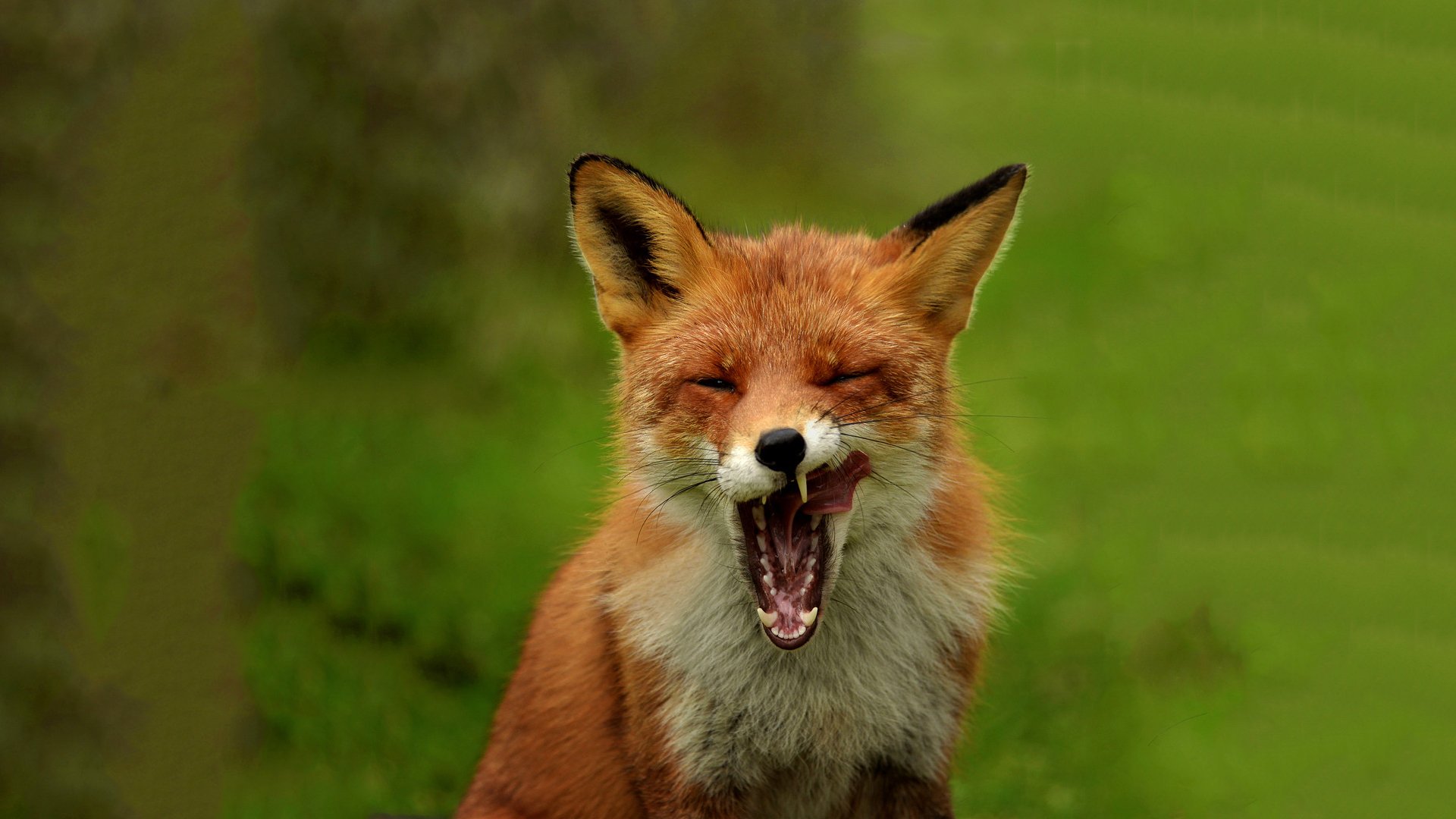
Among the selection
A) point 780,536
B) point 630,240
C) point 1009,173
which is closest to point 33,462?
point 630,240

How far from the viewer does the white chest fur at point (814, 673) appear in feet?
12.1

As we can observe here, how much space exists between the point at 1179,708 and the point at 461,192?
469 cm

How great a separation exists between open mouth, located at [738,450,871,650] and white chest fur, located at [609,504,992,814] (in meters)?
0.32

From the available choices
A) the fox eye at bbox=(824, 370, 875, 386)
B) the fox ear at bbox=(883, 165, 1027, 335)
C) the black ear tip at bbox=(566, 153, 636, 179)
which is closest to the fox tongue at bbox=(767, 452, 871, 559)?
the fox eye at bbox=(824, 370, 875, 386)

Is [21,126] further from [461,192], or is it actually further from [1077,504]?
[1077,504]

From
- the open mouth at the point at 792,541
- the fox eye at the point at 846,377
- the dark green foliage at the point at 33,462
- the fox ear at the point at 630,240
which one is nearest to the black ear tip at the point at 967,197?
the fox eye at the point at 846,377

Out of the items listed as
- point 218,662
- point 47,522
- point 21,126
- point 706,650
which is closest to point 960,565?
point 706,650

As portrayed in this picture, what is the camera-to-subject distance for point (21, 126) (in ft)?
12.6

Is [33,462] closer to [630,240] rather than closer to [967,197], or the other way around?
[630,240]

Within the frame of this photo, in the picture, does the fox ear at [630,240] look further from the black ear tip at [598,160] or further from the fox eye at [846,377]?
the fox eye at [846,377]

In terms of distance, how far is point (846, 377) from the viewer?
11.2 ft

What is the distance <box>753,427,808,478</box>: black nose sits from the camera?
3061 mm

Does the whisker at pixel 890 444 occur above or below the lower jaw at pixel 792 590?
above

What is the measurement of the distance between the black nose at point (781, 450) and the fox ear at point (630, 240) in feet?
2.63
